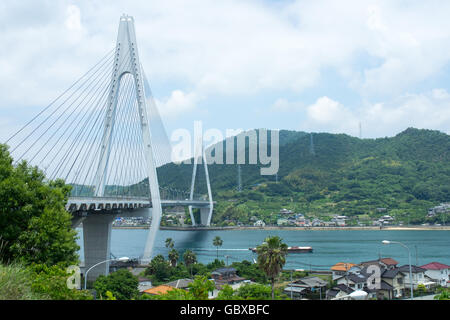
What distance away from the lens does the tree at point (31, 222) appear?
1247cm

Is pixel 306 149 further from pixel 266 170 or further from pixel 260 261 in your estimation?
pixel 260 261

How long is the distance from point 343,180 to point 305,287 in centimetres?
11346

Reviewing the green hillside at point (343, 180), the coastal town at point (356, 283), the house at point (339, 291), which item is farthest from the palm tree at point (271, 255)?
the green hillside at point (343, 180)

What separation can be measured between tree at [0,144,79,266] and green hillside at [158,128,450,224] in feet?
267

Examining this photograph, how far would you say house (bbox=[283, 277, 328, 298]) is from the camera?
2831 cm

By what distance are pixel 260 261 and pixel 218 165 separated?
137 m

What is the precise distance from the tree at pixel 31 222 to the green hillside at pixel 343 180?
81.2 meters

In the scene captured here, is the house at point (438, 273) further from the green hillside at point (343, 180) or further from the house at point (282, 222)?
the house at point (282, 222)

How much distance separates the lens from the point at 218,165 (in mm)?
159750

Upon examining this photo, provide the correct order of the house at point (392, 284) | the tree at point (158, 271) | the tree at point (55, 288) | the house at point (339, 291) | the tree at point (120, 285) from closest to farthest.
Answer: the tree at point (55, 288), the tree at point (120, 285), the house at point (339, 291), the house at point (392, 284), the tree at point (158, 271)

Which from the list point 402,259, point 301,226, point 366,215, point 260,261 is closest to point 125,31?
point 260,261

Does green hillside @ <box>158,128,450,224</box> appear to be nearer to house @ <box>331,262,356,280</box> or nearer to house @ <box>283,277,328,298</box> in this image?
→ house @ <box>331,262,356,280</box>

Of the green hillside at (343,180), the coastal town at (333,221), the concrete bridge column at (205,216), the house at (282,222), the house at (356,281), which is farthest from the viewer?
the green hillside at (343,180)
